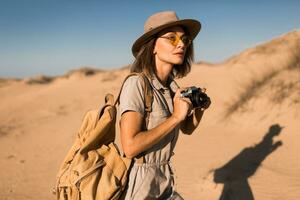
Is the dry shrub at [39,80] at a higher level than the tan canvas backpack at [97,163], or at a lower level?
higher

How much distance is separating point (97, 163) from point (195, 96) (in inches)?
26.1

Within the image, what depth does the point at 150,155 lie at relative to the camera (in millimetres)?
2451

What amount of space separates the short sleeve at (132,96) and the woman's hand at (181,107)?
0.58 feet

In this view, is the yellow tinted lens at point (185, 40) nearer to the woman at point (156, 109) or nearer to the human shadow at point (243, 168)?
the woman at point (156, 109)

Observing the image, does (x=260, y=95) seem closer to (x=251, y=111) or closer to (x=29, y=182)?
(x=251, y=111)

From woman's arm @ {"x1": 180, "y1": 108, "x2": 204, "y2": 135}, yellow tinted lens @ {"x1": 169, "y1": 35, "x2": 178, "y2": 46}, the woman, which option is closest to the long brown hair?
the woman

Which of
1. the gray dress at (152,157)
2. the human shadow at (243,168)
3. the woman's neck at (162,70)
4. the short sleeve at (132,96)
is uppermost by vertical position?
the woman's neck at (162,70)

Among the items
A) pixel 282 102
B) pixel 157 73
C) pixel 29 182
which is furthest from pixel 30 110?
pixel 157 73

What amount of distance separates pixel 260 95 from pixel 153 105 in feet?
24.0

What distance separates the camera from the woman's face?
264 cm

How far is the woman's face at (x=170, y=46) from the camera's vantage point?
8.65ft

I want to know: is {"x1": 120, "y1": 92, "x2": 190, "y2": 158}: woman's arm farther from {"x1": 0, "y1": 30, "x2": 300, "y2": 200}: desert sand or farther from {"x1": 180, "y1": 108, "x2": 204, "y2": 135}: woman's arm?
{"x1": 0, "y1": 30, "x2": 300, "y2": 200}: desert sand

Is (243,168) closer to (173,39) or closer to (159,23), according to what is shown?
(173,39)

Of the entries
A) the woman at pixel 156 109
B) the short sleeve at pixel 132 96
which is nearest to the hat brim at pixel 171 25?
the woman at pixel 156 109
